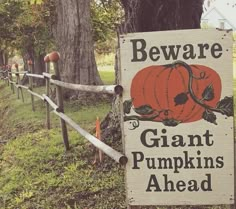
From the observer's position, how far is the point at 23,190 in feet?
17.0

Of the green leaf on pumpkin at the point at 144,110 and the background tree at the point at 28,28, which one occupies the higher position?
the background tree at the point at 28,28

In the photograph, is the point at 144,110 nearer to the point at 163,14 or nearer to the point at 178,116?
the point at 178,116

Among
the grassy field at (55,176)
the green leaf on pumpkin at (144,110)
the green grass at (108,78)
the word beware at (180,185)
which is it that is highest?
the green leaf on pumpkin at (144,110)

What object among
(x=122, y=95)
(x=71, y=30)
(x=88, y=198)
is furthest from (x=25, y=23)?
(x=122, y=95)

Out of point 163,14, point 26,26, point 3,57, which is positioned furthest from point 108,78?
point 3,57

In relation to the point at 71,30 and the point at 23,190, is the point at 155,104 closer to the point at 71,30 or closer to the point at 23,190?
the point at 23,190

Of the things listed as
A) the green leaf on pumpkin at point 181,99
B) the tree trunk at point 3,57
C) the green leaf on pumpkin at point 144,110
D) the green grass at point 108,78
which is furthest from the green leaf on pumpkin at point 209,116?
the tree trunk at point 3,57

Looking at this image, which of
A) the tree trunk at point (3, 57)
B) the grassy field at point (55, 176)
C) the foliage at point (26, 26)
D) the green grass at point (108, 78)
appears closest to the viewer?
the grassy field at point (55, 176)

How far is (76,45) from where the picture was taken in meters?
11.5

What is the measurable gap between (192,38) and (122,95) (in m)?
0.58

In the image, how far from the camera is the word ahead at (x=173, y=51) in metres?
2.91

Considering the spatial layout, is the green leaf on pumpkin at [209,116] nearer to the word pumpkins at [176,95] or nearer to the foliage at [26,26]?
the word pumpkins at [176,95]

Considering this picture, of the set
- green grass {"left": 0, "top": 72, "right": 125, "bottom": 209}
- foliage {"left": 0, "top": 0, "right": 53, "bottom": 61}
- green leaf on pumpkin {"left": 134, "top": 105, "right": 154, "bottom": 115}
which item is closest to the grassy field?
green grass {"left": 0, "top": 72, "right": 125, "bottom": 209}

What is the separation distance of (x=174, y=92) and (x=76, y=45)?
28.6 feet
